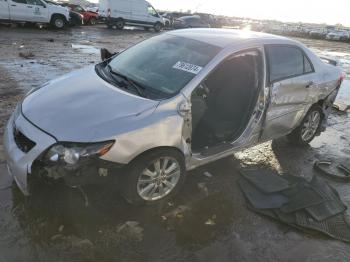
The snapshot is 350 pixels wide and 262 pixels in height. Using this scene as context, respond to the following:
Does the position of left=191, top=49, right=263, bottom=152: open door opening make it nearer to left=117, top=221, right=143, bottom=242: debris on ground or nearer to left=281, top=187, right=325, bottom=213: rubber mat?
left=281, top=187, right=325, bottom=213: rubber mat

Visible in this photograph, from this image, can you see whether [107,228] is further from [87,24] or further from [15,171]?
[87,24]

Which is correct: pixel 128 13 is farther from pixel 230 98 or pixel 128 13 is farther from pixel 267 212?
pixel 267 212

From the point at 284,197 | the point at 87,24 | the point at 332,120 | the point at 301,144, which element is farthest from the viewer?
the point at 87,24

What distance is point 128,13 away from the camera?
2659 centimetres

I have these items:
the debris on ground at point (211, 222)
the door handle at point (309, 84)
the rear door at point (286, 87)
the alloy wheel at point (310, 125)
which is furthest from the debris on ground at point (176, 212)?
the alloy wheel at point (310, 125)

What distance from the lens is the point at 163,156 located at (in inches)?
146

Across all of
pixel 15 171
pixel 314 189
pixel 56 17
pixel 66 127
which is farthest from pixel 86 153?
pixel 56 17

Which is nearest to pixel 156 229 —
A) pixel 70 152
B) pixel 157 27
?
pixel 70 152

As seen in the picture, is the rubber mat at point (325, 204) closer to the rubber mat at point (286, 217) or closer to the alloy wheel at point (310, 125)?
the rubber mat at point (286, 217)

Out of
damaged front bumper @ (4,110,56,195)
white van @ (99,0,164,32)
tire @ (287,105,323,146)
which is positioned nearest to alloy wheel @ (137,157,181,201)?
damaged front bumper @ (4,110,56,195)

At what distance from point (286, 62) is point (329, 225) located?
2.25 m

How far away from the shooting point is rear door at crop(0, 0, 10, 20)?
1864 cm

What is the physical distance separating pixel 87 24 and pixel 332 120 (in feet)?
78.7

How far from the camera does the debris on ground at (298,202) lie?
395cm
